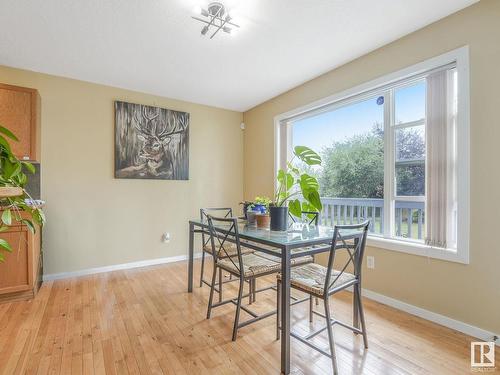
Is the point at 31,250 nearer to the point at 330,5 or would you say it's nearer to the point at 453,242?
the point at 330,5

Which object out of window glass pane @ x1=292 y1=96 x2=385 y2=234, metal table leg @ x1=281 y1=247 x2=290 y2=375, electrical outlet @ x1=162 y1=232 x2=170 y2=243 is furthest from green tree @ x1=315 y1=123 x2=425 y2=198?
electrical outlet @ x1=162 y1=232 x2=170 y2=243

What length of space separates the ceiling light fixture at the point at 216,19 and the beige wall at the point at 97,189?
2.01 m

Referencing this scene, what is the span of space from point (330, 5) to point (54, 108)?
10.8 feet

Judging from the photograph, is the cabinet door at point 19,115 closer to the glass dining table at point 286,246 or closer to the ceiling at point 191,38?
the ceiling at point 191,38

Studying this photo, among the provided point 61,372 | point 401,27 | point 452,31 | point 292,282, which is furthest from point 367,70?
point 61,372

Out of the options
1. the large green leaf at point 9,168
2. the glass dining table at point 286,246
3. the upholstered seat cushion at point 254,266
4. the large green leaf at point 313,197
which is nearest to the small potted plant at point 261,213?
the glass dining table at point 286,246

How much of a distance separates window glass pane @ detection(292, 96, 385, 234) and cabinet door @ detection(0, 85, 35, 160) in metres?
3.25

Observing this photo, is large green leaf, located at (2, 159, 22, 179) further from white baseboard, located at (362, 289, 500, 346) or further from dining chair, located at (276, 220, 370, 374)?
white baseboard, located at (362, 289, 500, 346)

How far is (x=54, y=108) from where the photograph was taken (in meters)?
3.33

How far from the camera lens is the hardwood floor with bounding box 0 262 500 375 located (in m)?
1.72

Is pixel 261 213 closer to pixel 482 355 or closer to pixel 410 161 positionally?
pixel 410 161

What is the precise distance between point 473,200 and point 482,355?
107 cm

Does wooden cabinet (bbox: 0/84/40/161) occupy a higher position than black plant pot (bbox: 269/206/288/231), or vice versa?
wooden cabinet (bbox: 0/84/40/161)

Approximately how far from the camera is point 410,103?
258 centimetres
